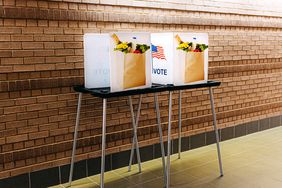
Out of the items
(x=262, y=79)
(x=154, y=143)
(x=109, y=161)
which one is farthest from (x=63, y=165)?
(x=262, y=79)

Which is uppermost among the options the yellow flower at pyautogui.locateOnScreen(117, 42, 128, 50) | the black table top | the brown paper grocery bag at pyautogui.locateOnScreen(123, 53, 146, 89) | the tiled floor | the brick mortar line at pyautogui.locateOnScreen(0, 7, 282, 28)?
the brick mortar line at pyautogui.locateOnScreen(0, 7, 282, 28)

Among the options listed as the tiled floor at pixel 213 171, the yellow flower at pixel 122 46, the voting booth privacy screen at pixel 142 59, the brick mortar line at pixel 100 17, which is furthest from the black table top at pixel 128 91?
the tiled floor at pixel 213 171

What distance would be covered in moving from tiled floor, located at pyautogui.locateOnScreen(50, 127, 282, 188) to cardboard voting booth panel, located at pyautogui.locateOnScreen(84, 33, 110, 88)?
1.08m

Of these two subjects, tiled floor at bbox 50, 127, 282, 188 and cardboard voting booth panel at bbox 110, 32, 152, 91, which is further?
tiled floor at bbox 50, 127, 282, 188

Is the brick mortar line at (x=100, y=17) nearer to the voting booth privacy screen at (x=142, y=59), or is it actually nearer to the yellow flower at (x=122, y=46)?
the voting booth privacy screen at (x=142, y=59)

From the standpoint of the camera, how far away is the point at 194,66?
3488 millimetres

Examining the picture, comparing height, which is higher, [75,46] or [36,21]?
[36,21]

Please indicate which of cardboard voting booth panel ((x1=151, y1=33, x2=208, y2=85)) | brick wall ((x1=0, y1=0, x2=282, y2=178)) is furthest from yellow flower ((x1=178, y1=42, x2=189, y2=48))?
brick wall ((x1=0, y1=0, x2=282, y2=178))

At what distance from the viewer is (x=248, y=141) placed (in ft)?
→ 16.7

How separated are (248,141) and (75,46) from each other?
287 cm

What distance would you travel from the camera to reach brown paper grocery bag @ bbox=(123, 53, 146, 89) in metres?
3.05

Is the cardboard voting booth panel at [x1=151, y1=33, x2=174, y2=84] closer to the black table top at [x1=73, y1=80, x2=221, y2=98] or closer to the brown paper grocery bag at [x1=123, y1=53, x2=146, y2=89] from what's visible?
the black table top at [x1=73, y1=80, x2=221, y2=98]

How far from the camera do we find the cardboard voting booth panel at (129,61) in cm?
297

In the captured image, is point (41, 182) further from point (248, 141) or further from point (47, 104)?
point (248, 141)
